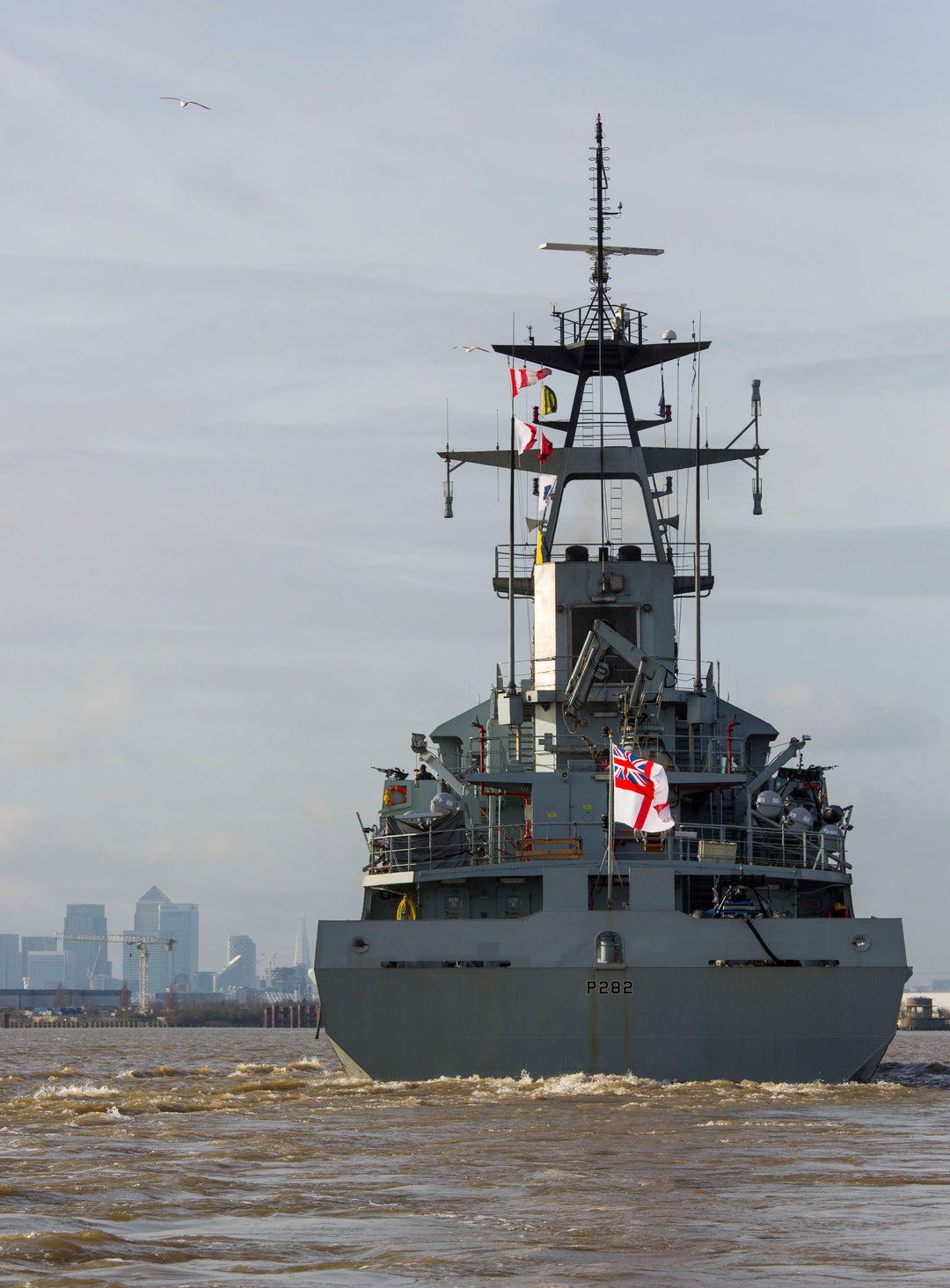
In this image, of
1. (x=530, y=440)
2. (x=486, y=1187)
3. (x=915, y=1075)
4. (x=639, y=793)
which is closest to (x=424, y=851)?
(x=639, y=793)

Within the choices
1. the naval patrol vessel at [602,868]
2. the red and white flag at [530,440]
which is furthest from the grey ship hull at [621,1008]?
the red and white flag at [530,440]

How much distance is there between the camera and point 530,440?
31.2 meters

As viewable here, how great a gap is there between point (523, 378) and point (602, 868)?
36.6ft

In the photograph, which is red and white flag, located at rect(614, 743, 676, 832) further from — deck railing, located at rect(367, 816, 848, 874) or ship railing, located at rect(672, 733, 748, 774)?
ship railing, located at rect(672, 733, 748, 774)

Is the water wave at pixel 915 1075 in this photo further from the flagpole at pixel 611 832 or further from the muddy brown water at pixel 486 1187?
the flagpole at pixel 611 832

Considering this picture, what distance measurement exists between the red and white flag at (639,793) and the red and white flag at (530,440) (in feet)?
27.6

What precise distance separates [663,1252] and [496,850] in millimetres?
14943

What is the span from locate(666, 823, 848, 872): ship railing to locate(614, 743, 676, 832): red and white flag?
0.81 meters

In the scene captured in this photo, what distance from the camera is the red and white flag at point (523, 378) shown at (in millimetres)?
31875

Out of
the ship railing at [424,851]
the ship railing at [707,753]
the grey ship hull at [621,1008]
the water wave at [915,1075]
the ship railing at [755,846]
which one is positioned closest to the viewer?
the grey ship hull at [621,1008]

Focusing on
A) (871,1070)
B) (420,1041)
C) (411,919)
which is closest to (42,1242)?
(420,1041)

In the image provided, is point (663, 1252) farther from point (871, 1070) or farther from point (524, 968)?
point (871, 1070)

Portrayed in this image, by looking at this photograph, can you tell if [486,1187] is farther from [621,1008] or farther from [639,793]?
[639,793]

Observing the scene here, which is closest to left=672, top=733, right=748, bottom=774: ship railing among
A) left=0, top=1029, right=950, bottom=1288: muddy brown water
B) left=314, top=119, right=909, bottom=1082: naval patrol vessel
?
left=314, top=119, right=909, bottom=1082: naval patrol vessel
